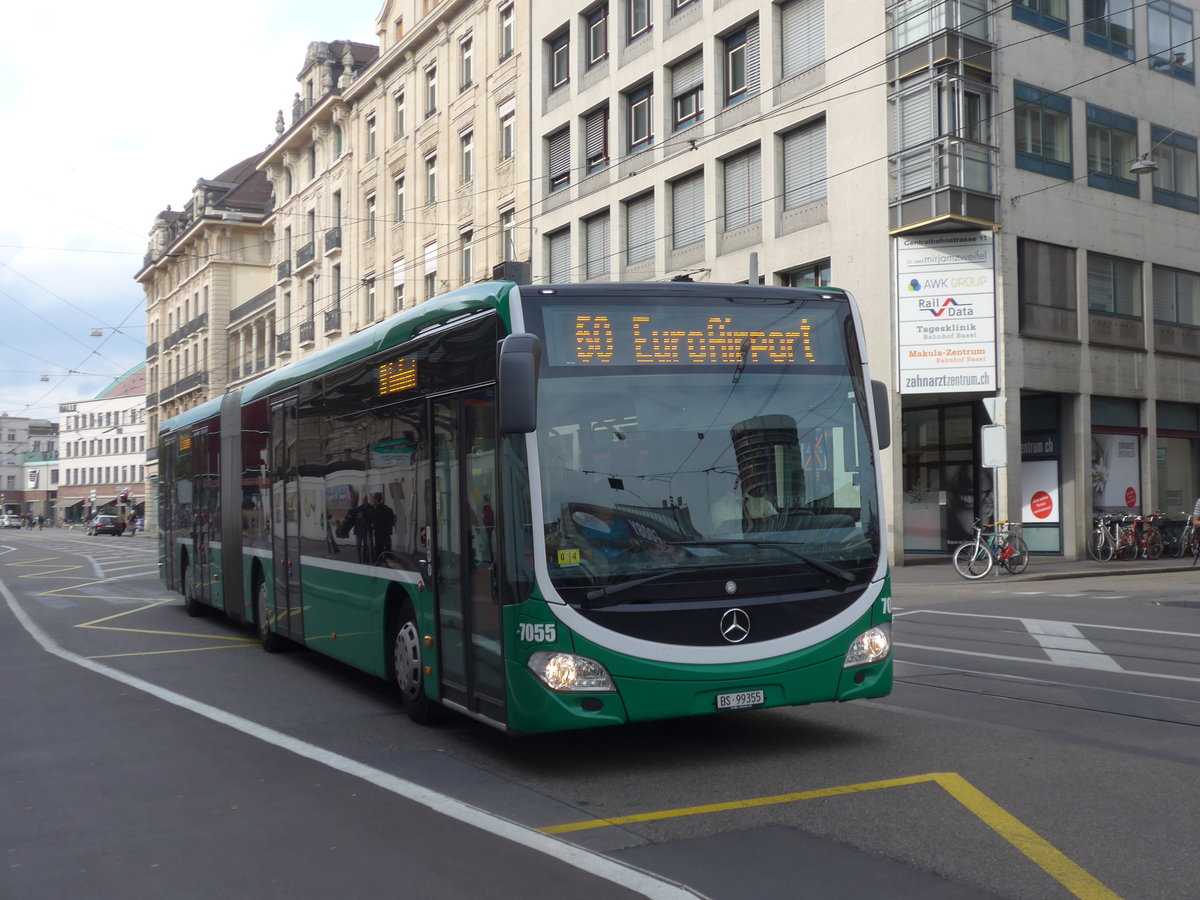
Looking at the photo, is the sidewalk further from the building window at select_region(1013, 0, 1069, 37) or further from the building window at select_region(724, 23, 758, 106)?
the building window at select_region(724, 23, 758, 106)

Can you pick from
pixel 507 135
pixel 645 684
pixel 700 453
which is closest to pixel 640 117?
pixel 507 135

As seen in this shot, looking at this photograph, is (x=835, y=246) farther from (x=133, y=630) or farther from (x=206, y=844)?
(x=206, y=844)

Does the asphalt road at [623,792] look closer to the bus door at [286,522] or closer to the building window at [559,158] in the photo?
the bus door at [286,522]

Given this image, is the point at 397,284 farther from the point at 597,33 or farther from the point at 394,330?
the point at 394,330

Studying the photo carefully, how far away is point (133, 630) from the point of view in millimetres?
16328

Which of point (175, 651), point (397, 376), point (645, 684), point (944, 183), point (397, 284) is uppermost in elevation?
point (397, 284)

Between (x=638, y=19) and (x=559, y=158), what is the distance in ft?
16.5

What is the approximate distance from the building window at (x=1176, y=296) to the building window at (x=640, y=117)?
40.8 ft

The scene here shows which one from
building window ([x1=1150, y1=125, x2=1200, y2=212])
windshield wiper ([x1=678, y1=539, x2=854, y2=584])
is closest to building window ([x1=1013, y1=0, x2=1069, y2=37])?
building window ([x1=1150, y1=125, x2=1200, y2=212])

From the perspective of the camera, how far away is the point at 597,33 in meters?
35.9

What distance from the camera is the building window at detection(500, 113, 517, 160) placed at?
130ft

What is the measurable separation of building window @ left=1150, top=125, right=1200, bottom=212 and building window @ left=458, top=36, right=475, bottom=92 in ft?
68.4

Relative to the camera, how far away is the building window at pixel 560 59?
37156 millimetres

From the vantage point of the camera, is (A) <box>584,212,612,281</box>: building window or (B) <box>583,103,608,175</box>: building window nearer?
(A) <box>584,212,612,281</box>: building window
